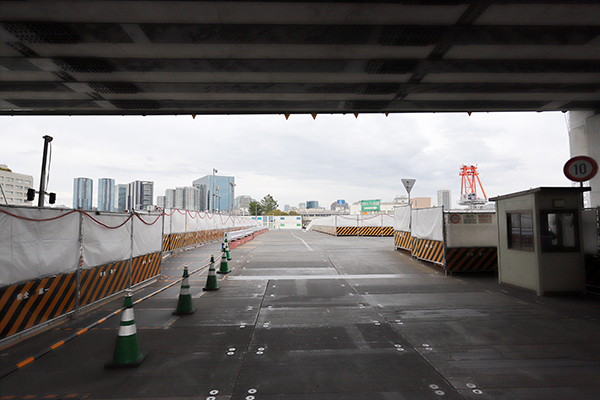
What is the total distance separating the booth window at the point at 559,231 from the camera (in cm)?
844

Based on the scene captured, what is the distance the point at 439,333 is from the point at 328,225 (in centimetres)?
3874

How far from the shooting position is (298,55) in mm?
7324

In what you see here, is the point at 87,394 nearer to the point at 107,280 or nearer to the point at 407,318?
the point at 107,280

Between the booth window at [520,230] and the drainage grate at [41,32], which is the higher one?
the drainage grate at [41,32]

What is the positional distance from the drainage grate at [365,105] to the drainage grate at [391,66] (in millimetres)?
2152

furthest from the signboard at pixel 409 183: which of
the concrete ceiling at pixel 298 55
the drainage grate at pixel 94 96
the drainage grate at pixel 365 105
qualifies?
the drainage grate at pixel 94 96

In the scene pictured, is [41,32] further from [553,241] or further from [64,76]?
[553,241]

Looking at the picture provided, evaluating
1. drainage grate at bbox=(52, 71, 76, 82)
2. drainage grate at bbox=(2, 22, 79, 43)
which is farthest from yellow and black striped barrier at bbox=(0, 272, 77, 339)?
drainage grate at bbox=(52, 71, 76, 82)

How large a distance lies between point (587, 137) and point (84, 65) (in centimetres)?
1593

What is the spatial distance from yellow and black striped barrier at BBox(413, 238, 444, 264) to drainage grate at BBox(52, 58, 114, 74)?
491 inches

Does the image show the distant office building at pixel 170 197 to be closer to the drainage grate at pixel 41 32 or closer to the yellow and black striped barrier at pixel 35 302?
the drainage grate at pixel 41 32

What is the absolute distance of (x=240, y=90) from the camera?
9148 mm

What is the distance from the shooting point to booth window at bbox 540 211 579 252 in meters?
8.44

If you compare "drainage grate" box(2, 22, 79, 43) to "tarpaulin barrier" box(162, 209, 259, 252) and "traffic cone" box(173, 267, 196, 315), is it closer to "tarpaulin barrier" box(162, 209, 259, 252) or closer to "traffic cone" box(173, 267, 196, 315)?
"traffic cone" box(173, 267, 196, 315)
